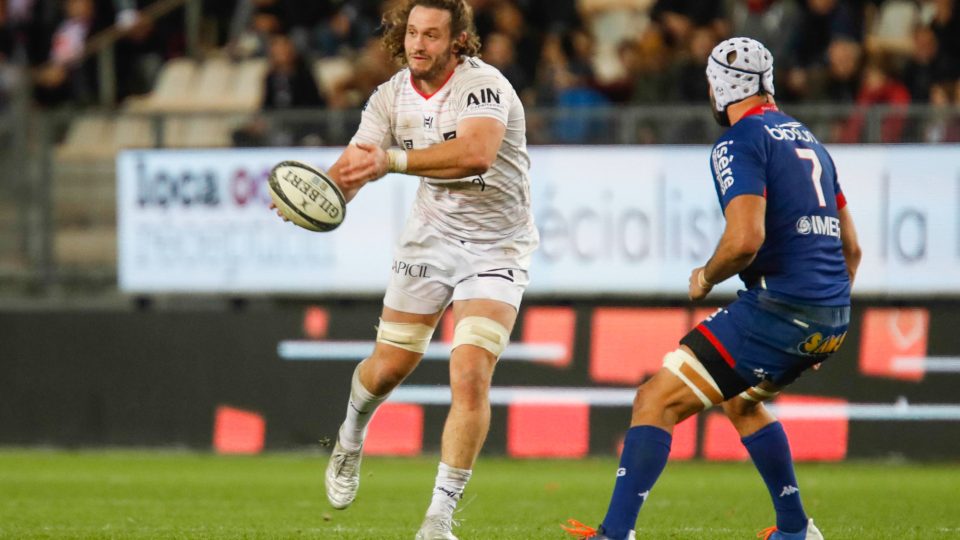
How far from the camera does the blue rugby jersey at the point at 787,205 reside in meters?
6.84

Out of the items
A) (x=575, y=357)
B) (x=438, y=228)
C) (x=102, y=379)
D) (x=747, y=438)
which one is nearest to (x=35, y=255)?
(x=102, y=379)

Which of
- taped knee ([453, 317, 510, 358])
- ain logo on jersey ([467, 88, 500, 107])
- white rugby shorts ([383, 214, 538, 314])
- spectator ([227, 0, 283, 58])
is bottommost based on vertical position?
taped knee ([453, 317, 510, 358])

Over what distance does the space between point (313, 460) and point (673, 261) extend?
3.68 m

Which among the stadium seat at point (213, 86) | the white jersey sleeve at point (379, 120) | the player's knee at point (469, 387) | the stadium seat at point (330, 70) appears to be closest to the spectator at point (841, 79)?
the stadium seat at point (330, 70)

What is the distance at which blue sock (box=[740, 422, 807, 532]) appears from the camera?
24.0 ft

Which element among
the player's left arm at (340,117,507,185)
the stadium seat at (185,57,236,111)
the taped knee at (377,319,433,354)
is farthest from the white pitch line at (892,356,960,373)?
the stadium seat at (185,57,236,111)

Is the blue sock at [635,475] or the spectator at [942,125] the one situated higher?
the spectator at [942,125]

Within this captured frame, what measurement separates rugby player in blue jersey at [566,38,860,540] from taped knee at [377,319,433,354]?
148 centimetres

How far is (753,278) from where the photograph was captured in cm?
702

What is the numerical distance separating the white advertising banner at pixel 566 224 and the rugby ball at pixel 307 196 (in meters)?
6.79

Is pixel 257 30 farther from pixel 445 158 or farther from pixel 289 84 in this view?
pixel 445 158

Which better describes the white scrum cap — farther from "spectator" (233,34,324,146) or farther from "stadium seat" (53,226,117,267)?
"stadium seat" (53,226,117,267)

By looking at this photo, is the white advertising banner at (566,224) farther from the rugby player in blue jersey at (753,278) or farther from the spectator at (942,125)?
the rugby player in blue jersey at (753,278)

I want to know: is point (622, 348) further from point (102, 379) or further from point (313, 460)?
point (102, 379)
